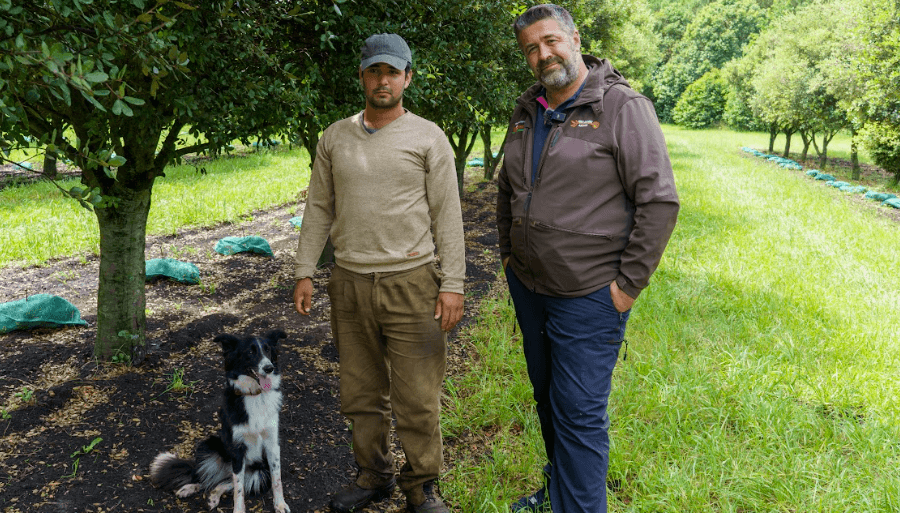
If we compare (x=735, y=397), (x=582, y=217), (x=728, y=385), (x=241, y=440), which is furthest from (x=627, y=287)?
(x=728, y=385)

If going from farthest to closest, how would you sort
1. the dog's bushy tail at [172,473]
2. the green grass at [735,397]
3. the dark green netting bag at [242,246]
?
the dark green netting bag at [242,246], the green grass at [735,397], the dog's bushy tail at [172,473]

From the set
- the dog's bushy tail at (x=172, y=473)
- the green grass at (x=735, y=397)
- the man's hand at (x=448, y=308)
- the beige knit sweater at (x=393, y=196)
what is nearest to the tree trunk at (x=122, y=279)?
the dog's bushy tail at (x=172, y=473)

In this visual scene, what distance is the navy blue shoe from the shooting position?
3.26m

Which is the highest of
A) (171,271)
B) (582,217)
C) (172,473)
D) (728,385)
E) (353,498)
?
(582,217)

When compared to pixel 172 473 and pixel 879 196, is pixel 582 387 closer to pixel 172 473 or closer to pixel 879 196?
pixel 172 473

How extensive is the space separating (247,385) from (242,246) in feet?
20.1

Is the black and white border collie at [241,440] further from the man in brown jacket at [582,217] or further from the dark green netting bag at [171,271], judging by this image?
the dark green netting bag at [171,271]

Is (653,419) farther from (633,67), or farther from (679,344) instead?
(633,67)

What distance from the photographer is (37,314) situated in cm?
535

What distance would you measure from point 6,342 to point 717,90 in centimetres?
6371

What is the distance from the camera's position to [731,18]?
71125 millimetres

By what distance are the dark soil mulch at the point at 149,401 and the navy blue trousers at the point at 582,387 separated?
4.02ft

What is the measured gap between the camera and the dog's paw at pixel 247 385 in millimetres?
2957

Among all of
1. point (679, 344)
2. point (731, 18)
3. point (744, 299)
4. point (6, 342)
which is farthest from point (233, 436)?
point (731, 18)
